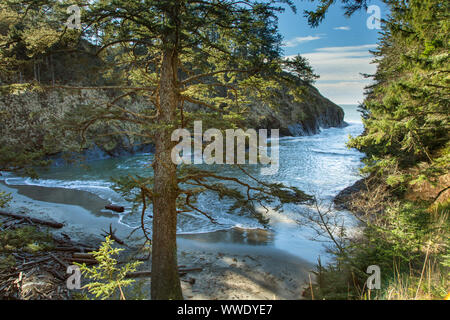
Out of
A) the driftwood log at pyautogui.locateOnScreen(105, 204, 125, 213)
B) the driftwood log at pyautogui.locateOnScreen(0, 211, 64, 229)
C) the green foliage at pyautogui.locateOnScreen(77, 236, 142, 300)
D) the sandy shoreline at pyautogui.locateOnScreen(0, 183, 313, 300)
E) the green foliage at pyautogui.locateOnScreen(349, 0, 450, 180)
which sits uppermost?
the green foliage at pyautogui.locateOnScreen(349, 0, 450, 180)

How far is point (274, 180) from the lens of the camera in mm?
16734

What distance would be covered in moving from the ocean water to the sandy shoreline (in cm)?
65

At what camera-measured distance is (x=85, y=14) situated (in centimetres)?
374

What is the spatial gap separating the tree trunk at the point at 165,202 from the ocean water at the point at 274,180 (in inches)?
20.6

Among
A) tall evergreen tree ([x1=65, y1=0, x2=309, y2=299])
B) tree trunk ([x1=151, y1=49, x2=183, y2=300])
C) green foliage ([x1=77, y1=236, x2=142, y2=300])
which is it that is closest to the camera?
green foliage ([x1=77, y1=236, x2=142, y2=300])

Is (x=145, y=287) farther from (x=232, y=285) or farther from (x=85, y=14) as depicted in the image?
(x=85, y=14)

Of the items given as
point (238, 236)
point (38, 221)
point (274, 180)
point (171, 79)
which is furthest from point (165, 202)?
point (274, 180)

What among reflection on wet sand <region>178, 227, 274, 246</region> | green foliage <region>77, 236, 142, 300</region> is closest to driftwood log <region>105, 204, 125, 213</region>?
reflection on wet sand <region>178, 227, 274, 246</region>

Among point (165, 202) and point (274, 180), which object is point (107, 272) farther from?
point (274, 180)

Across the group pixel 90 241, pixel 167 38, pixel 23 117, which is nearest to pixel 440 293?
pixel 167 38

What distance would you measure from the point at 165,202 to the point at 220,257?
13.0 ft

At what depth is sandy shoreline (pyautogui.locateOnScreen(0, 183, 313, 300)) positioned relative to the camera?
5.66 meters

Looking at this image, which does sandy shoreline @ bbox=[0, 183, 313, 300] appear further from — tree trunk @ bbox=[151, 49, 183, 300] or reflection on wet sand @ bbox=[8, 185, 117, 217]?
tree trunk @ bbox=[151, 49, 183, 300]

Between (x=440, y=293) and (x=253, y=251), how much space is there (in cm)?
566
